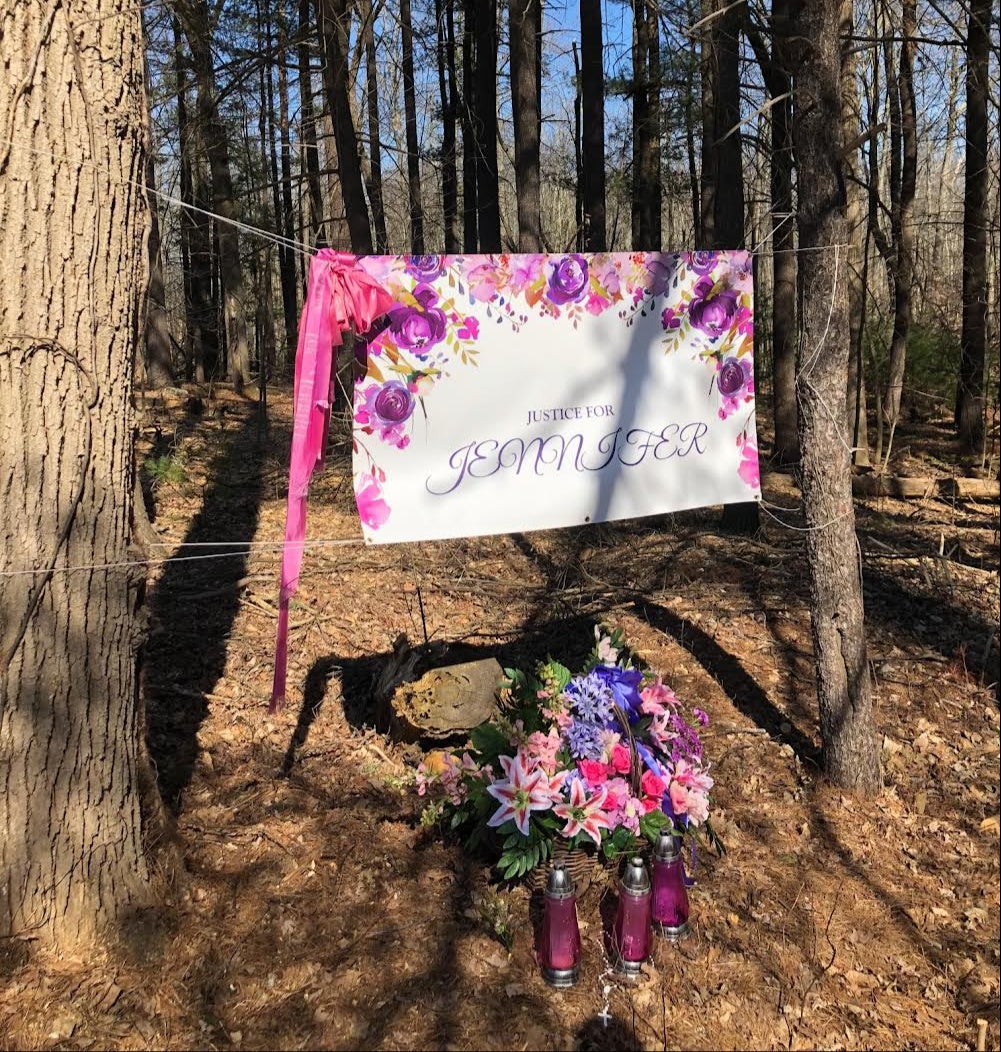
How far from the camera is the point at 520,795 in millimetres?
3213

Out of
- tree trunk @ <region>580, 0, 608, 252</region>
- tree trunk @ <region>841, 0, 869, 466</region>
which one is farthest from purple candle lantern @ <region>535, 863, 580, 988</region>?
tree trunk @ <region>580, 0, 608, 252</region>

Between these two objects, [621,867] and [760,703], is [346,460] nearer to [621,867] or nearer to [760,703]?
[760,703]

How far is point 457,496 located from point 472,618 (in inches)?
112

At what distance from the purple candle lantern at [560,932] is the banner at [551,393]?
1249 millimetres

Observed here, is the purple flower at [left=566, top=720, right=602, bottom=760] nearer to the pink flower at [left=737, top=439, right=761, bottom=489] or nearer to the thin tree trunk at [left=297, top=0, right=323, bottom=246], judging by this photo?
the pink flower at [left=737, top=439, right=761, bottom=489]

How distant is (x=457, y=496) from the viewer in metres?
3.24

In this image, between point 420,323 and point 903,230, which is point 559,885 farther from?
point 903,230

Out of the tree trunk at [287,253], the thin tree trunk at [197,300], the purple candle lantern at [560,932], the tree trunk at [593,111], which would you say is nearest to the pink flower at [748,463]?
the purple candle lantern at [560,932]

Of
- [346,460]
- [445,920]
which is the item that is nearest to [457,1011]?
[445,920]

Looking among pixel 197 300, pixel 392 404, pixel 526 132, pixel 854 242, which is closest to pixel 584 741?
pixel 392 404

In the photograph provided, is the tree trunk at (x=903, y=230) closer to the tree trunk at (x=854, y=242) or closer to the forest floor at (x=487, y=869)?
the tree trunk at (x=854, y=242)

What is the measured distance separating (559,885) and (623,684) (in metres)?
1.02

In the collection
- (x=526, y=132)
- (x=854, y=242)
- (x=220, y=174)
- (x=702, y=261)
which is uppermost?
(x=220, y=174)

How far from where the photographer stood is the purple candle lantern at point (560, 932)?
2.89 metres
